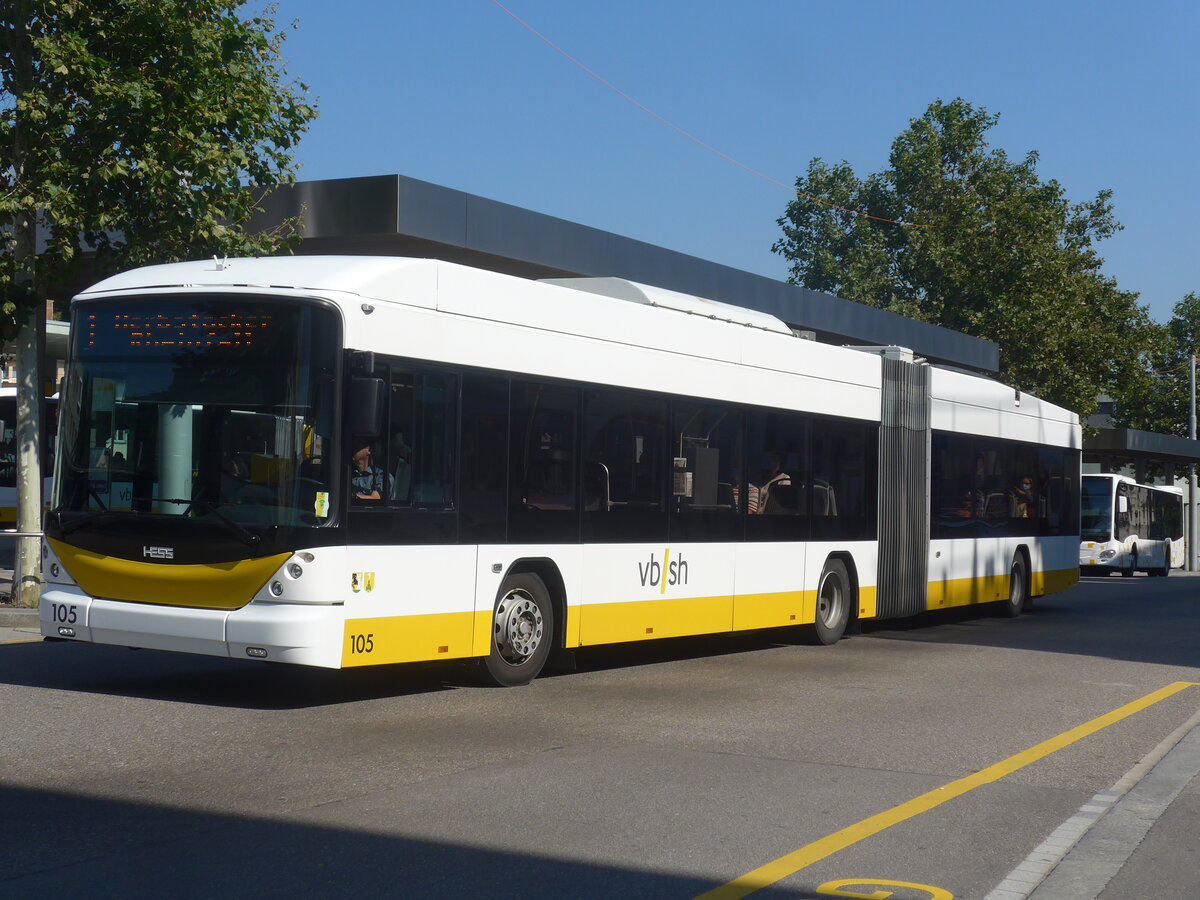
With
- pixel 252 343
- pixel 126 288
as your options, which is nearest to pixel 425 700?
pixel 252 343

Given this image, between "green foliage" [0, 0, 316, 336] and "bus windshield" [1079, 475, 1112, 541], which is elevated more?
"green foliage" [0, 0, 316, 336]

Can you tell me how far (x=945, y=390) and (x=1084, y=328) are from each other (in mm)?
38081

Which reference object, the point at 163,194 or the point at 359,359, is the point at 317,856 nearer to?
the point at 359,359

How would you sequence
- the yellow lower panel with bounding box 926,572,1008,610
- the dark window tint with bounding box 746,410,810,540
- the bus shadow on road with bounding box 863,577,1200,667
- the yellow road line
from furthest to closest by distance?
the yellow lower panel with bounding box 926,572,1008,610 < the bus shadow on road with bounding box 863,577,1200,667 < the dark window tint with bounding box 746,410,810,540 < the yellow road line

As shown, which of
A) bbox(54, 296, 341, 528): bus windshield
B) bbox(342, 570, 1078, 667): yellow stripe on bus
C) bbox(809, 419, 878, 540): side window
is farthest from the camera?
bbox(809, 419, 878, 540): side window

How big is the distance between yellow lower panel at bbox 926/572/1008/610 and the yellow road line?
762 centimetres

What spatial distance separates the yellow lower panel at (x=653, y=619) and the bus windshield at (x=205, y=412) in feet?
10.6

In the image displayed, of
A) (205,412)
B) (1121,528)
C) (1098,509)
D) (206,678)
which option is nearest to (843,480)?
(206,678)

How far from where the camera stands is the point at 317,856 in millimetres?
6113

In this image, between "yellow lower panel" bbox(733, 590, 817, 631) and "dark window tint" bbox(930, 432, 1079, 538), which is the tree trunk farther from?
"dark window tint" bbox(930, 432, 1079, 538)

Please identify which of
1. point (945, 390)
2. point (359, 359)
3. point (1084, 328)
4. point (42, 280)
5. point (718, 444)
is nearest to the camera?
point (359, 359)

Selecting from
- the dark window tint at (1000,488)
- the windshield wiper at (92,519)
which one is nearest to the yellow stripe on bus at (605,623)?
the dark window tint at (1000,488)

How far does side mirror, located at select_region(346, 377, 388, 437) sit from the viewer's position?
32.3ft

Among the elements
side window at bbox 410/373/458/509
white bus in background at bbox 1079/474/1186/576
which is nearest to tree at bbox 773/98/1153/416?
white bus in background at bbox 1079/474/1186/576
